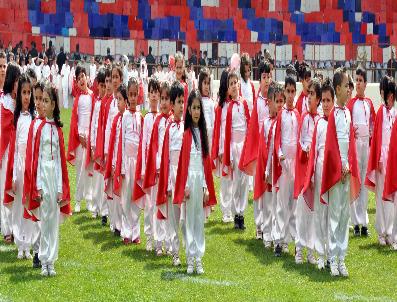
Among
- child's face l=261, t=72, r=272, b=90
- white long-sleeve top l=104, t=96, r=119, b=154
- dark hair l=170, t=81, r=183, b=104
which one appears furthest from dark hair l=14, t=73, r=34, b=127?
child's face l=261, t=72, r=272, b=90

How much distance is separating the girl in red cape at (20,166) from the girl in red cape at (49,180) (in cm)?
91

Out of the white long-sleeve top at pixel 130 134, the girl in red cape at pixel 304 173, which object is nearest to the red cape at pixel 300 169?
the girl in red cape at pixel 304 173

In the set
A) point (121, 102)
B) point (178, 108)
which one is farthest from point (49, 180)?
point (121, 102)

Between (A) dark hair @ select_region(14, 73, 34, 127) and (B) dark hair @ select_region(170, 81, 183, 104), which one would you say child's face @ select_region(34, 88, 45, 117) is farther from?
(B) dark hair @ select_region(170, 81, 183, 104)

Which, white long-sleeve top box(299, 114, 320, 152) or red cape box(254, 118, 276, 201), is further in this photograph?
red cape box(254, 118, 276, 201)

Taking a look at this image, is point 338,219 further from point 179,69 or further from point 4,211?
point 179,69

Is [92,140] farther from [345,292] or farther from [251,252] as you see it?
[345,292]

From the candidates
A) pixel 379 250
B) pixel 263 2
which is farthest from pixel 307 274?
pixel 263 2

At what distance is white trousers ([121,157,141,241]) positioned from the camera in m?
14.3

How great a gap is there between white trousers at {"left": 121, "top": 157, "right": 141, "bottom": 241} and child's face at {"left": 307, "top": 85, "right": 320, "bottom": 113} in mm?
2488

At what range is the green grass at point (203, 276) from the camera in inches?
434

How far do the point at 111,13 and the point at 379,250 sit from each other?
3589 cm

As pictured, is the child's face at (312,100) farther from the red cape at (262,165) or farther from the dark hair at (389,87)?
Answer: the dark hair at (389,87)

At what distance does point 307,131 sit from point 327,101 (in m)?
0.93
